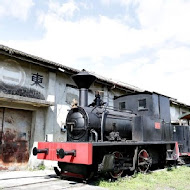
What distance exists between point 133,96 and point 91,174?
12.0 feet

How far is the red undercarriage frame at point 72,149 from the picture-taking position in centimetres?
513

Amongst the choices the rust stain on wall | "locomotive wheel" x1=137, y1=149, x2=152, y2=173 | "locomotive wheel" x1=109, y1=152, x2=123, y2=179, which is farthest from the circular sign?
"locomotive wheel" x1=137, y1=149, x2=152, y2=173

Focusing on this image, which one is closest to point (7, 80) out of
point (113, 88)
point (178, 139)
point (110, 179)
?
point (110, 179)

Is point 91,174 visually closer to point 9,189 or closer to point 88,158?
point 88,158

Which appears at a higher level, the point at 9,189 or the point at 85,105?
the point at 85,105

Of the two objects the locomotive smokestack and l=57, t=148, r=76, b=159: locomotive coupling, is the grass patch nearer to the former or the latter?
l=57, t=148, r=76, b=159: locomotive coupling

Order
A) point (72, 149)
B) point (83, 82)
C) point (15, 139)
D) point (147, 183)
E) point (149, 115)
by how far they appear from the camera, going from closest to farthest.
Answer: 1. point (72, 149)
2. point (147, 183)
3. point (83, 82)
4. point (149, 115)
5. point (15, 139)

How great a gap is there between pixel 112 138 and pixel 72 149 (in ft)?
4.61

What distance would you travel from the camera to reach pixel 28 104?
8.36 m

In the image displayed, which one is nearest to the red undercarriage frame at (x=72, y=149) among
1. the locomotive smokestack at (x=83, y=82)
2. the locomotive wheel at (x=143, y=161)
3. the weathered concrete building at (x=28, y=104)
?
the locomotive smokestack at (x=83, y=82)

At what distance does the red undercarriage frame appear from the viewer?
5.13 meters

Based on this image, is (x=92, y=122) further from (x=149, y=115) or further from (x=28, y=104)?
(x=28, y=104)

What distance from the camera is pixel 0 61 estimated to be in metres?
7.66

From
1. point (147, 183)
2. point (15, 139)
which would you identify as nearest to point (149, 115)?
point (147, 183)
